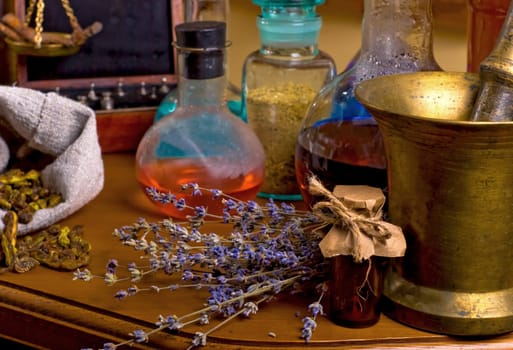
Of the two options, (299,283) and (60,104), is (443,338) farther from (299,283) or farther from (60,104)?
(60,104)

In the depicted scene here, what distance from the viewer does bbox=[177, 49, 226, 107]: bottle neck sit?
76 centimetres

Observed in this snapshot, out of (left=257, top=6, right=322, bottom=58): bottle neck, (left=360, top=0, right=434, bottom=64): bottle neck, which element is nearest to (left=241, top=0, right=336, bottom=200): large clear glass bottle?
(left=257, top=6, right=322, bottom=58): bottle neck

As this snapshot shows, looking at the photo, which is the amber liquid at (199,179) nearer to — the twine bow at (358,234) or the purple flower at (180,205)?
the purple flower at (180,205)

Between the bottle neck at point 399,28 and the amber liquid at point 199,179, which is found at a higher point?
the bottle neck at point 399,28

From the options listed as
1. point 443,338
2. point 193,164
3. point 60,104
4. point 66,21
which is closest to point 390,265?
point 443,338

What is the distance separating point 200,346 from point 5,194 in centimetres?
30

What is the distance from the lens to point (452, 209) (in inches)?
22.1

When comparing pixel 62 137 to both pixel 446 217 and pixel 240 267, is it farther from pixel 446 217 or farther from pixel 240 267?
pixel 446 217

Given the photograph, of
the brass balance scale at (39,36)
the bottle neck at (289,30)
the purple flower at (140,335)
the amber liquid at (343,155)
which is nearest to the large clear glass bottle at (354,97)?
the amber liquid at (343,155)

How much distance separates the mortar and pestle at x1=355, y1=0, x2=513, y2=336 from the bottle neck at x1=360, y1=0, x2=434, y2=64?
5.1 inches

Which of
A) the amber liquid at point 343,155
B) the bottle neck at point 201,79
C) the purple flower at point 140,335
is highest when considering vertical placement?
the bottle neck at point 201,79

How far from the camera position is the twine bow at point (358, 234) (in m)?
0.56

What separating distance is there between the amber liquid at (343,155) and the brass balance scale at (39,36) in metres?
0.31

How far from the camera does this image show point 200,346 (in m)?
0.58
